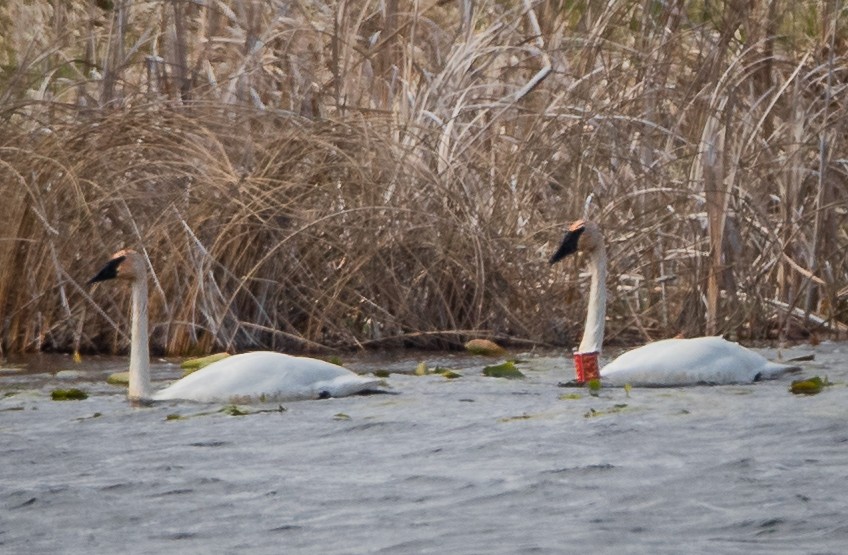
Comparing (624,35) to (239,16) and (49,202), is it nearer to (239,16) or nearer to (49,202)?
(239,16)

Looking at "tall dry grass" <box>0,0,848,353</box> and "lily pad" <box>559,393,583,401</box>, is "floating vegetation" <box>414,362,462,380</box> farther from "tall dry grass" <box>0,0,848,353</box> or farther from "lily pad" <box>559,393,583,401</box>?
"tall dry grass" <box>0,0,848,353</box>

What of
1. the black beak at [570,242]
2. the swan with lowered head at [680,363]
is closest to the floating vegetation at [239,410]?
the swan with lowered head at [680,363]

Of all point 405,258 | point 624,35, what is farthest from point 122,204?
point 624,35

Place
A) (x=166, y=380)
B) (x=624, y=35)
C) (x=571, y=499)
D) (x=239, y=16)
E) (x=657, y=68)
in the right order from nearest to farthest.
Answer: (x=571, y=499) < (x=166, y=380) < (x=657, y=68) < (x=239, y=16) < (x=624, y=35)

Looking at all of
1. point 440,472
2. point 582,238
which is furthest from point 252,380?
point 440,472

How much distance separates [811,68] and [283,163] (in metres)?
3.35

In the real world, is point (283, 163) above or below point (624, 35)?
below

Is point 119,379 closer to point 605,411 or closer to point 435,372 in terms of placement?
point 435,372

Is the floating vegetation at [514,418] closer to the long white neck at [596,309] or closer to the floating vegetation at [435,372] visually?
the long white neck at [596,309]

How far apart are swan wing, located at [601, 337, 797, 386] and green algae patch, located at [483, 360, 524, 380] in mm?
554

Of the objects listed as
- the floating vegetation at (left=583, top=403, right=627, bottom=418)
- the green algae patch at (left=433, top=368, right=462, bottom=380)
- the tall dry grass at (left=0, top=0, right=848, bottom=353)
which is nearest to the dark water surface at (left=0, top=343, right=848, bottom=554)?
the floating vegetation at (left=583, top=403, right=627, bottom=418)

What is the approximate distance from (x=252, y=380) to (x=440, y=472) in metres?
1.94

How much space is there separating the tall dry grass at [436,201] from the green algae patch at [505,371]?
158 cm

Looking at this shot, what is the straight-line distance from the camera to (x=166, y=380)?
962 cm
